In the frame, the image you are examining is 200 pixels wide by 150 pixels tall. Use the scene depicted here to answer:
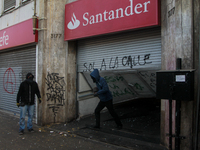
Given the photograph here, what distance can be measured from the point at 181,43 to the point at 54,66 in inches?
165

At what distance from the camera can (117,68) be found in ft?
19.5

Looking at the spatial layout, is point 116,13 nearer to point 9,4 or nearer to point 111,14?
point 111,14

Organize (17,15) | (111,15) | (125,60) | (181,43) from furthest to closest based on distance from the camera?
1. (17,15)
2. (125,60)
3. (111,15)
4. (181,43)

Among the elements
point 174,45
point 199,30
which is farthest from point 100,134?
point 199,30

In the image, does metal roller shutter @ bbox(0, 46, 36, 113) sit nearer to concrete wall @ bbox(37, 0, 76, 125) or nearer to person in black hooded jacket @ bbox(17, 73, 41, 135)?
concrete wall @ bbox(37, 0, 76, 125)

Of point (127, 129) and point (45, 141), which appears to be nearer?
point (45, 141)

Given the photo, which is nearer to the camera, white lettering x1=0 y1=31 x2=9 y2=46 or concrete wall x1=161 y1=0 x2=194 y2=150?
concrete wall x1=161 y1=0 x2=194 y2=150

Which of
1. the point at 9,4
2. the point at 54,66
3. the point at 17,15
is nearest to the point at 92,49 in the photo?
the point at 54,66

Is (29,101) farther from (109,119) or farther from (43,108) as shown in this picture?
(109,119)

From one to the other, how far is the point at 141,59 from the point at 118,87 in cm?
240

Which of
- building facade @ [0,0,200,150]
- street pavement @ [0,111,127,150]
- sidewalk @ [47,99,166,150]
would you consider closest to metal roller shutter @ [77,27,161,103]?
building facade @ [0,0,200,150]

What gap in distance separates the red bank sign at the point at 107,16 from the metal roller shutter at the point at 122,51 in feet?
1.26

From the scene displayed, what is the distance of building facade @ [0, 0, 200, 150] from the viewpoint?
3.96m

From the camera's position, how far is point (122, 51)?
5.79 meters
